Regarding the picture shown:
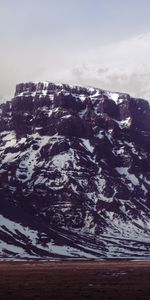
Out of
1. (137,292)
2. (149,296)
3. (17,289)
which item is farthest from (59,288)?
(149,296)

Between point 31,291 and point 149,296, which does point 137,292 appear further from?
point 31,291

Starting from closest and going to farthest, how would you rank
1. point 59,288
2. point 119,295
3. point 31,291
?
point 119,295
point 31,291
point 59,288

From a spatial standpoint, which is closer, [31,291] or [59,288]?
[31,291]

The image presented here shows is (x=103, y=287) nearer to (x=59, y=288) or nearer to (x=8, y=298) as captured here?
(x=59, y=288)

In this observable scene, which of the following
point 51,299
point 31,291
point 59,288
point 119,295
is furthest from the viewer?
point 59,288

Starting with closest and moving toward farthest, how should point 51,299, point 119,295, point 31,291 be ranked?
point 51,299 → point 119,295 → point 31,291

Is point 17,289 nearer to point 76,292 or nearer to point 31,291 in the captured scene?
point 31,291

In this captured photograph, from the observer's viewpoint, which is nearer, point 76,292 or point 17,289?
point 76,292

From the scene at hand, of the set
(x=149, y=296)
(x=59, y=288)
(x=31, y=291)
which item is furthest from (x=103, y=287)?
(x=149, y=296)

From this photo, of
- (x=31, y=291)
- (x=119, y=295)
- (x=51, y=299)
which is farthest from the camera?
(x=31, y=291)
